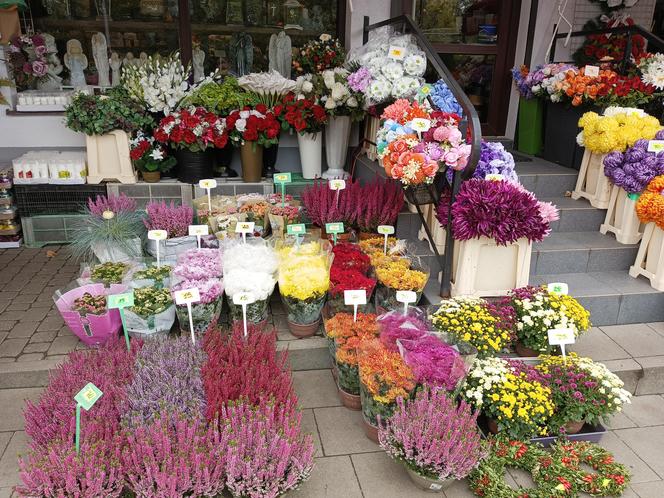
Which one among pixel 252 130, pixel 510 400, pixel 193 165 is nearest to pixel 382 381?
pixel 510 400

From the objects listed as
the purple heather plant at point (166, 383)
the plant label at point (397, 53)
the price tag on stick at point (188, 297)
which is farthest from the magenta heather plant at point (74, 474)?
A: the plant label at point (397, 53)

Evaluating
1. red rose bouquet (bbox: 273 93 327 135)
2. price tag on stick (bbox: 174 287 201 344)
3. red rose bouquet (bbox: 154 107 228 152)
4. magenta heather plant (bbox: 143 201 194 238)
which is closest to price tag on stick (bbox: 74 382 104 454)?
price tag on stick (bbox: 174 287 201 344)

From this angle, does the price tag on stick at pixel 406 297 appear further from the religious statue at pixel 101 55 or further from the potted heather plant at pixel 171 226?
the religious statue at pixel 101 55

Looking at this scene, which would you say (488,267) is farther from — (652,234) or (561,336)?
(652,234)

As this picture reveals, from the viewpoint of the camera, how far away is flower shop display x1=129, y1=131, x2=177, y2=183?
5.42m

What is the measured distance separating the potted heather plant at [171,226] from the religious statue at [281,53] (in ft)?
9.17

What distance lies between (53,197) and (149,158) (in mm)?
1040

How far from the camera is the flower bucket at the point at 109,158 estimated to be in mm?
5383

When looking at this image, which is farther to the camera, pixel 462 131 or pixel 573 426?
pixel 462 131

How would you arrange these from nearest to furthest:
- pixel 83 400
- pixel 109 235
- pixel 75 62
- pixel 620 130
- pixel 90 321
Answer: pixel 83 400 → pixel 90 321 → pixel 109 235 → pixel 620 130 → pixel 75 62

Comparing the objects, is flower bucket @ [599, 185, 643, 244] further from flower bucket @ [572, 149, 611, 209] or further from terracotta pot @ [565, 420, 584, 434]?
terracotta pot @ [565, 420, 584, 434]

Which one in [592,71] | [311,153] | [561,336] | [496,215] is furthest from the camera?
[311,153]

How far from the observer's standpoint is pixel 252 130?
5.39 m

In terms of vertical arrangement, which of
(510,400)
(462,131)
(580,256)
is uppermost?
(462,131)
